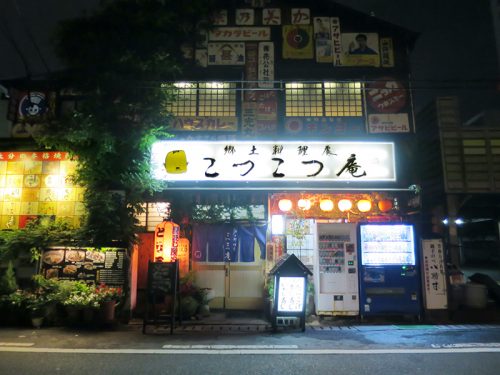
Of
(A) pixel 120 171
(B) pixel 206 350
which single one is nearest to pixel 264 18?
(A) pixel 120 171

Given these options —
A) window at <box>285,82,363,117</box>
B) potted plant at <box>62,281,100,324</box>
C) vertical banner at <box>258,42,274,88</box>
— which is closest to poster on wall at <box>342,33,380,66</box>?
window at <box>285,82,363,117</box>

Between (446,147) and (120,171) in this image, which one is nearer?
(120,171)

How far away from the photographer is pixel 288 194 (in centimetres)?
1325

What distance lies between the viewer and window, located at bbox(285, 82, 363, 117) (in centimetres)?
1456

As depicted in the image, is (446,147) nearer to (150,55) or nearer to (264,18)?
(264,18)

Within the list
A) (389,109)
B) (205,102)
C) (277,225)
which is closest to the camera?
(277,225)

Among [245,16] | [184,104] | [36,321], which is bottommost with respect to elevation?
[36,321]

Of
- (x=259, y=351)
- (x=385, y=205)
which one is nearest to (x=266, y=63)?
(x=385, y=205)

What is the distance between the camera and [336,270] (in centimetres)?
1170

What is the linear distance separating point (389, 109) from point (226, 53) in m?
7.07

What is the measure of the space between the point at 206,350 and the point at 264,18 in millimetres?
13005

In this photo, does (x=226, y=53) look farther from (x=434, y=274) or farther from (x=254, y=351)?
(x=254, y=351)

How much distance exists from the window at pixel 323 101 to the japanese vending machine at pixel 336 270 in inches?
200

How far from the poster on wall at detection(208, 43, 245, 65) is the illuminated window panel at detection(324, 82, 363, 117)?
3844mm
